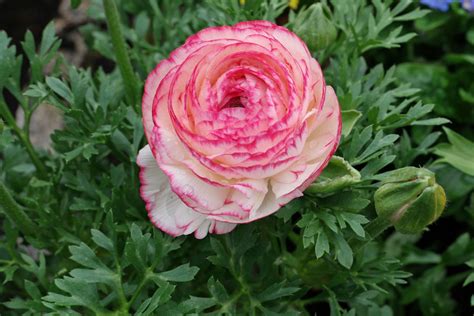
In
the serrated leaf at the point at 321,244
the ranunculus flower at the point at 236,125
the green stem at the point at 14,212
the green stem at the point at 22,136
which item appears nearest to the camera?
the ranunculus flower at the point at 236,125

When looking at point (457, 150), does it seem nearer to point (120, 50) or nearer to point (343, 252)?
point (343, 252)

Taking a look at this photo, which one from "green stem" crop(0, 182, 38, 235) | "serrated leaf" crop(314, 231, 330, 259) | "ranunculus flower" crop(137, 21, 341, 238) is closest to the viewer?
"ranunculus flower" crop(137, 21, 341, 238)

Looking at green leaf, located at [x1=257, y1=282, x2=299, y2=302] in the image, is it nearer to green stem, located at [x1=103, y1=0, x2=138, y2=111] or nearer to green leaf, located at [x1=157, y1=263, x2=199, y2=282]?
green leaf, located at [x1=157, y1=263, x2=199, y2=282]

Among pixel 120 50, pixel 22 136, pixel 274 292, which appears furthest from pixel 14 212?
pixel 274 292

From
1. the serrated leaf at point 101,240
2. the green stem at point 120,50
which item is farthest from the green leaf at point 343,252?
the green stem at point 120,50

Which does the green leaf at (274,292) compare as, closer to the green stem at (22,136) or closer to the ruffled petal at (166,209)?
the ruffled petal at (166,209)

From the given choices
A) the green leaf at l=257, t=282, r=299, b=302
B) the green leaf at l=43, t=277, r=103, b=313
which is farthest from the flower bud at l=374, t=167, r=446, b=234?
the green leaf at l=43, t=277, r=103, b=313

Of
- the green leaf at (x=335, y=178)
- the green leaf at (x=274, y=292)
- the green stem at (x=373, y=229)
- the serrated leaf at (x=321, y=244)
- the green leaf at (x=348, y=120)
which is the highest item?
the green leaf at (x=348, y=120)

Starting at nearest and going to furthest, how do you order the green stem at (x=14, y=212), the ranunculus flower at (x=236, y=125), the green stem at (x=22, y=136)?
the ranunculus flower at (x=236, y=125) → the green stem at (x=14, y=212) → the green stem at (x=22, y=136)

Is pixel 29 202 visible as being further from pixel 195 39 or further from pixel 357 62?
pixel 357 62
